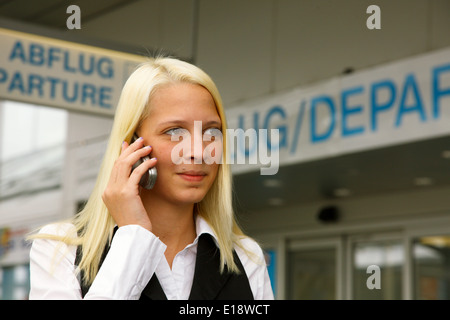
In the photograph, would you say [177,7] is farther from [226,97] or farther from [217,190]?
[217,190]

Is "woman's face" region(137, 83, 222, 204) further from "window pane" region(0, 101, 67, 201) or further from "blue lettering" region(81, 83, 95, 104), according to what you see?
"window pane" region(0, 101, 67, 201)

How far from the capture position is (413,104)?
17.3 ft

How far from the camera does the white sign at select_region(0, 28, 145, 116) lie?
4.12 meters

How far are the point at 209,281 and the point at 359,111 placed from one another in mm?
4454

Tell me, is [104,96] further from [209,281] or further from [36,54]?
[209,281]

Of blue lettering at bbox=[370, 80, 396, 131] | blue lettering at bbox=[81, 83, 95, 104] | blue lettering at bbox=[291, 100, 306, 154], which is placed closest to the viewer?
blue lettering at bbox=[81, 83, 95, 104]

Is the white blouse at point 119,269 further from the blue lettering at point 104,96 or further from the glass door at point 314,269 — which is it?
the glass door at point 314,269

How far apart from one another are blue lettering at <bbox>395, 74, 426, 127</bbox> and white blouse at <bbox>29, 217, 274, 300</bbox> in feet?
13.2

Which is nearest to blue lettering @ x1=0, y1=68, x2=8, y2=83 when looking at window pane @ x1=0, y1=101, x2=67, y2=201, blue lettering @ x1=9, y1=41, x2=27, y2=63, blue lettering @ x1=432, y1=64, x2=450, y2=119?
blue lettering @ x1=9, y1=41, x2=27, y2=63

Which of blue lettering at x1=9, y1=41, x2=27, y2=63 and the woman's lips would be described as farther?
blue lettering at x1=9, y1=41, x2=27, y2=63

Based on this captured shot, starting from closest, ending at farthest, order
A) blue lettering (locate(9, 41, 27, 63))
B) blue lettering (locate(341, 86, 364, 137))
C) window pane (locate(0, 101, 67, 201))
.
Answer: blue lettering (locate(9, 41, 27, 63)) → blue lettering (locate(341, 86, 364, 137)) → window pane (locate(0, 101, 67, 201))

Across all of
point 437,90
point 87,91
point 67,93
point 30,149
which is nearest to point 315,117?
point 437,90

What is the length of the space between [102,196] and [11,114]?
462 inches

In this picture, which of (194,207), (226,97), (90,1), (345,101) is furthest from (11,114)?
(194,207)
